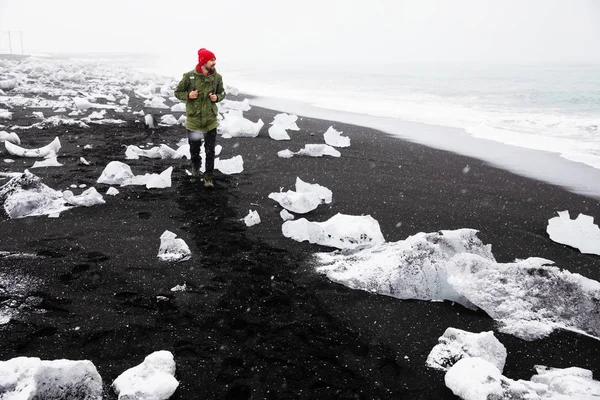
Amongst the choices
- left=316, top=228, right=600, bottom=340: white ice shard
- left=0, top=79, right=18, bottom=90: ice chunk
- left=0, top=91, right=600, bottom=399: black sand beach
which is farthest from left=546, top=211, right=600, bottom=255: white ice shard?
left=0, top=79, right=18, bottom=90: ice chunk

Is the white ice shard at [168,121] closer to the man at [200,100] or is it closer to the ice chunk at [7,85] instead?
the man at [200,100]

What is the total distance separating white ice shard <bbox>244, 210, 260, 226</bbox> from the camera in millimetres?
3947

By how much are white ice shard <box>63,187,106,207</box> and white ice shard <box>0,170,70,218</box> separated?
0.27 feet

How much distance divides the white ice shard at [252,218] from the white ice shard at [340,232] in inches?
13.5

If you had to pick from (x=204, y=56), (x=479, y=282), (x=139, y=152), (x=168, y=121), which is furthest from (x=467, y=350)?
(x=168, y=121)

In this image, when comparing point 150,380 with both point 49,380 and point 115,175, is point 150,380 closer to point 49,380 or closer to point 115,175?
point 49,380

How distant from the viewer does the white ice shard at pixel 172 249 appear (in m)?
3.20

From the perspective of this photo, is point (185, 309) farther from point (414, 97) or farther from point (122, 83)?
point (414, 97)

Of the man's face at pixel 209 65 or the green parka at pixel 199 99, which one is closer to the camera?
the man's face at pixel 209 65

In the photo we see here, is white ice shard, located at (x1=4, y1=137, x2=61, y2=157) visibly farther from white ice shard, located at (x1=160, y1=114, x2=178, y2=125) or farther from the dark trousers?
white ice shard, located at (x1=160, y1=114, x2=178, y2=125)

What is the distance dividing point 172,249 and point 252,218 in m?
0.92

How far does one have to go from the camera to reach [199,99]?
5.17 meters

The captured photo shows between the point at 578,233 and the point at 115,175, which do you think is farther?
the point at 115,175

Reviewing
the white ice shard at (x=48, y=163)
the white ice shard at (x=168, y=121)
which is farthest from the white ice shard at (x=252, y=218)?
the white ice shard at (x=168, y=121)
